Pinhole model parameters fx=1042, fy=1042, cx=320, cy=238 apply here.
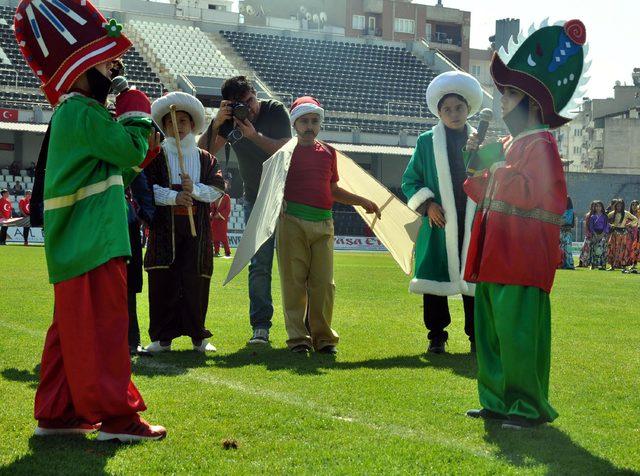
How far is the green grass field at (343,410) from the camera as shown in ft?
14.8

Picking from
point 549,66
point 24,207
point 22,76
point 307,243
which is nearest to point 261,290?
point 307,243

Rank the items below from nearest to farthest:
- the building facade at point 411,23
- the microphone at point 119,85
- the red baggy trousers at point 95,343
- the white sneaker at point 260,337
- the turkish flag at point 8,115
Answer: the red baggy trousers at point 95,343 < the microphone at point 119,85 < the white sneaker at point 260,337 < the turkish flag at point 8,115 < the building facade at point 411,23

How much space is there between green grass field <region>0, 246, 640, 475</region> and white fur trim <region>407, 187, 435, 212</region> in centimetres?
119

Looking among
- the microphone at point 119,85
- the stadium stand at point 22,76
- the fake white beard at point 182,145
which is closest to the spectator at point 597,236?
the stadium stand at point 22,76

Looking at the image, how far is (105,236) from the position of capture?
4.77 metres

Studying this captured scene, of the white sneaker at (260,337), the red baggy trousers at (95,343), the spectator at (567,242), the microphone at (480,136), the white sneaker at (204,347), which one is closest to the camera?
the red baggy trousers at (95,343)

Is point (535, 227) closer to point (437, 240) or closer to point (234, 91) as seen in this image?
point (437, 240)

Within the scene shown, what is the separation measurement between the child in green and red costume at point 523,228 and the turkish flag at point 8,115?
3221cm

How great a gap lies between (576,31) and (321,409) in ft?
8.05

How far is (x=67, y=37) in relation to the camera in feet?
15.7

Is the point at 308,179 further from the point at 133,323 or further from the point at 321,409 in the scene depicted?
the point at 321,409

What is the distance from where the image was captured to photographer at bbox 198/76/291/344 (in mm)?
8500

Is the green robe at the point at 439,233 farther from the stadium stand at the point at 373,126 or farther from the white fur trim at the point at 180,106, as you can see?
the stadium stand at the point at 373,126

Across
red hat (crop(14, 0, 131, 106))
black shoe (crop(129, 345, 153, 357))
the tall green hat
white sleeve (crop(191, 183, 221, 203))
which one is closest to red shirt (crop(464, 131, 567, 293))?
the tall green hat
